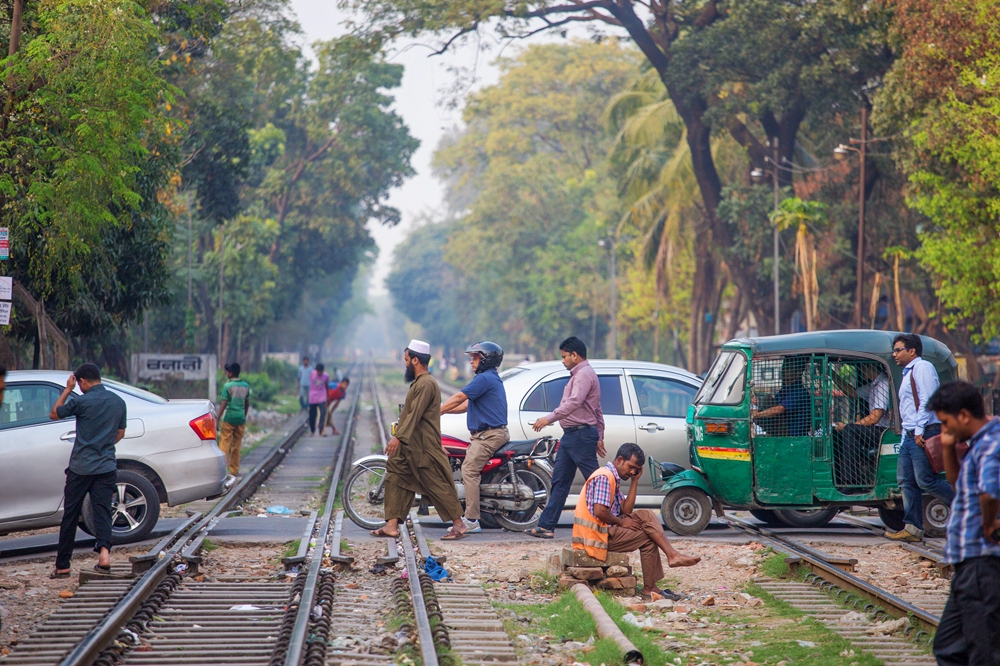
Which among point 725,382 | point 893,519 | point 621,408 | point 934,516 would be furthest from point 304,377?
point 934,516

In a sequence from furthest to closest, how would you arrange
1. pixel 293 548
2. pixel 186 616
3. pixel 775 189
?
pixel 775 189 < pixel 293 548 < pixel 186 616

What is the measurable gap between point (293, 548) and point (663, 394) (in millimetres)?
4784

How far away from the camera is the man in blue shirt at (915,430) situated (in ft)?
34.9

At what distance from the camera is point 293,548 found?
10.9 metres

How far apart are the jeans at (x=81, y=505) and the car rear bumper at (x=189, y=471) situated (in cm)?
183

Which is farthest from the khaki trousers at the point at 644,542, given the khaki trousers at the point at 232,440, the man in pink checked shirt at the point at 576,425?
the khaki trousers at the point at 232,440

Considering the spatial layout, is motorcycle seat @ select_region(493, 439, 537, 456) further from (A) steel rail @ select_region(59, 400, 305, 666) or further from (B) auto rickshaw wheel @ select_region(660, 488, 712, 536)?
(A) steel rail @ select_region(59, 400, 305, 666)

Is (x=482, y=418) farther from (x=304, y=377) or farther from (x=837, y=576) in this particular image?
(x=304, y=377)

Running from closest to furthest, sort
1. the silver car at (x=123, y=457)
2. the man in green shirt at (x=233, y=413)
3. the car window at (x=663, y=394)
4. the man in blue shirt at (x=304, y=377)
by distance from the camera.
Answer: the silver car at (x=123, y=457) → the car window at (x=663, y=394) → the man in green shirt at (x=233, y=413) → the man in blue shirt at (x=304, y=377)

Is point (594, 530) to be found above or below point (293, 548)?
above

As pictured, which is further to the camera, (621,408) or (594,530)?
(621,408)

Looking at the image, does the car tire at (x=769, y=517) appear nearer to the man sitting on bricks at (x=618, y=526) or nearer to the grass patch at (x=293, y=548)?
the man sitting on bricks at (x=618, y=526)

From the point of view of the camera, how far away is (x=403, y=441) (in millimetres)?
10734

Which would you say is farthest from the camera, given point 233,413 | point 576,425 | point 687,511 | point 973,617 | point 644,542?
point 233,413
